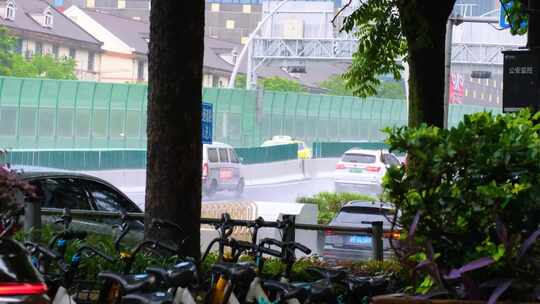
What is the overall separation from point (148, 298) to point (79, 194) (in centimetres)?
820

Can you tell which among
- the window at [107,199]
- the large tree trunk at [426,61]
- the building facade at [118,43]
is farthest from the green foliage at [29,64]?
the large tree trunk at [426,61]

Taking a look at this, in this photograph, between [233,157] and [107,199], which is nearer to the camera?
[107,199]

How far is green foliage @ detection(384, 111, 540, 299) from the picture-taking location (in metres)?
5.68

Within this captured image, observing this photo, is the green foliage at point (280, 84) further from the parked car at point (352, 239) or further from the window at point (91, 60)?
the parked car at point (352, 239)

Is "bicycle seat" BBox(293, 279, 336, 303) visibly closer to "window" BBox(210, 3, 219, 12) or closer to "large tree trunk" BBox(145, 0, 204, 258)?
"large tree trunk" BBox(145, 0, 204, 258)

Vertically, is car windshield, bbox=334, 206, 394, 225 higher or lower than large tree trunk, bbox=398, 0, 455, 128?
lower

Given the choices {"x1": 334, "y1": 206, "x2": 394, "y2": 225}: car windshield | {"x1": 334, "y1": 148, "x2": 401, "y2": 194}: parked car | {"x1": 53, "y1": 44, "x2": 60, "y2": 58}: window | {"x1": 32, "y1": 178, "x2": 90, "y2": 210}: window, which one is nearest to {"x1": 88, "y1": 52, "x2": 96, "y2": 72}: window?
{"x1": 53, "y1": 44, "x2": 60, "y2": 58}: window

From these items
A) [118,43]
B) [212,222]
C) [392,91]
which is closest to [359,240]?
[212,222]

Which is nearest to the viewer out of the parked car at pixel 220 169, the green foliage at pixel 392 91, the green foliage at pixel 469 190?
the green foliage at pixel 469 190

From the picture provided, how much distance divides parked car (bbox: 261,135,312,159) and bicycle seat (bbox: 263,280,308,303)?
47928 mm

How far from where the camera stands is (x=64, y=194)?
531 inches

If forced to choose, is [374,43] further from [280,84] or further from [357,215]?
[280,84]

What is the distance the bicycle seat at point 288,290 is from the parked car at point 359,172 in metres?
40.4

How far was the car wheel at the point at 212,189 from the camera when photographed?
46.3 meters
